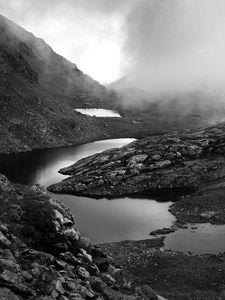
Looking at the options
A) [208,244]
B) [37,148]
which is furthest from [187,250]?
[37,148]

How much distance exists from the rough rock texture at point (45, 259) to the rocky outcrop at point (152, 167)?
57089mm

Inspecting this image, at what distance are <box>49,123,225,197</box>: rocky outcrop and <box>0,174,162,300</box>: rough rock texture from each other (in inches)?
2248

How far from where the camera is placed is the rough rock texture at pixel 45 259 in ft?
89.8

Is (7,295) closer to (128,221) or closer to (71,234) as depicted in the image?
(71,234)

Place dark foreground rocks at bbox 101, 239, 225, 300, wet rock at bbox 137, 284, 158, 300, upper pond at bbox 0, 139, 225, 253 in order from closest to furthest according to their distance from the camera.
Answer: wet rock at bbox 137, 284, 158, 300 < dark foreground rocks at bbox 101, 239, 225, 300 < upper pond at bbox 0, 139, 225, 253

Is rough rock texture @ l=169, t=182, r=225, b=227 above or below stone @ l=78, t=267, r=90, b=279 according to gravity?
above

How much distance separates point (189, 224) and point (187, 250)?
45.2 ft

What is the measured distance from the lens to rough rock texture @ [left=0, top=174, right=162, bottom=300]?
27.4 m

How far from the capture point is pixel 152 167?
364 ft

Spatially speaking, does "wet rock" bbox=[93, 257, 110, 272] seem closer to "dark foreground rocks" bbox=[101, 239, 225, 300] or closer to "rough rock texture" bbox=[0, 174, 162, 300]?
"rough rock texture" bbox=[0, 174, 162, 300]

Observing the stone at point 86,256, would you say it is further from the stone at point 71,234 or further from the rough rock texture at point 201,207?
the rough rock texture at point 201,207

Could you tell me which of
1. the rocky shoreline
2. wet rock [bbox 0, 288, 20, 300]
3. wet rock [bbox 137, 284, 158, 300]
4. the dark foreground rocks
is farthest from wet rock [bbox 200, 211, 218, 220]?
wet rock [bbox 0, 288, 20, 300]

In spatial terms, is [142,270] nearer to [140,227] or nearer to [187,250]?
[187,250]

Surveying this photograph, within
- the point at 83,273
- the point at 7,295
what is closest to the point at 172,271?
the point at 83,273
